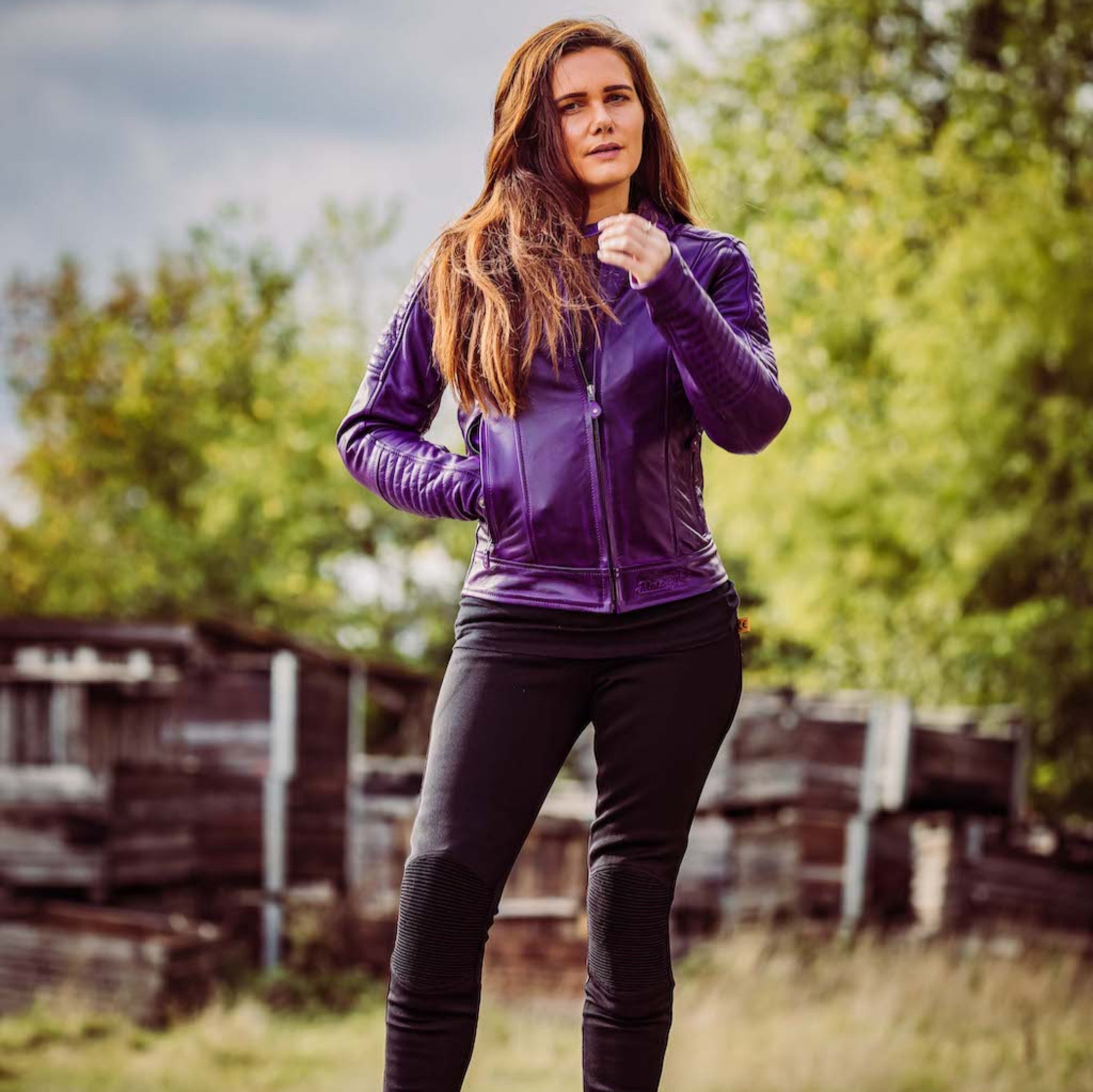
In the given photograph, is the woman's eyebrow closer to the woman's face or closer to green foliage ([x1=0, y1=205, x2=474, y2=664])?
the woman's face

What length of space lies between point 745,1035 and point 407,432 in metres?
5.22

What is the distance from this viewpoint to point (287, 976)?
892 centimetres

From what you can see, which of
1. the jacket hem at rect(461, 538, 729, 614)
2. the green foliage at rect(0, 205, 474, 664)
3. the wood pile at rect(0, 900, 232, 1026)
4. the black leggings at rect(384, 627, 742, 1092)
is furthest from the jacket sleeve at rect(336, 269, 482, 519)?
the green foliage at rect(0, 205, 474, 664)

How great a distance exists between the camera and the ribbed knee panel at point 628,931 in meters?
2.12

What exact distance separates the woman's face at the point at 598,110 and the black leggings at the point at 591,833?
31.5 inches

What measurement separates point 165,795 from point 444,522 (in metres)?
10.8

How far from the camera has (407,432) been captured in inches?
92.0

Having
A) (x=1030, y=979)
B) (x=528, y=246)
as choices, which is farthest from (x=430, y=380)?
(x=1030, y=979)

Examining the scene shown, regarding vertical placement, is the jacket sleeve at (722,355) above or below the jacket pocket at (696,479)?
above

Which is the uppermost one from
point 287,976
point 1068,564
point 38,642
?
point 1068,564

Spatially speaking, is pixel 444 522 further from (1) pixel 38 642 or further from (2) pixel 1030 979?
(2) pixel 1030 979

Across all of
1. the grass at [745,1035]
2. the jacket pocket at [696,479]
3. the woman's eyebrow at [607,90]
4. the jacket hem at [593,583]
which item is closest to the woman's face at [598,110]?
the woman's eyebrow at [607,90]

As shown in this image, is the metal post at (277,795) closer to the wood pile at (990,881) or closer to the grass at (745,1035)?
the grass at (745,1035)

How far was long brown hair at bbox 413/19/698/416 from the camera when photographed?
7.07 ft
